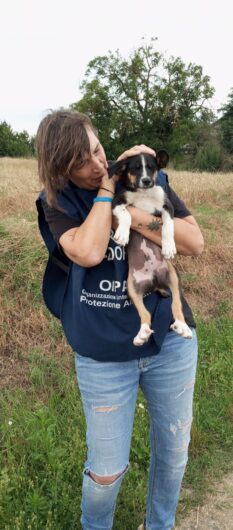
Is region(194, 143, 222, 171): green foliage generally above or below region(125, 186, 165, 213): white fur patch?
below

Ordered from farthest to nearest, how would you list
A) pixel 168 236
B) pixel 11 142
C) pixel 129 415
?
pixel 11 142 < pixel 168 236 < pixel 129 415

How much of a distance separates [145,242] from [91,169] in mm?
526

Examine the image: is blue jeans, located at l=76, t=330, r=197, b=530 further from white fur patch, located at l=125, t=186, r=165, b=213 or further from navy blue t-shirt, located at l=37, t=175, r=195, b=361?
white fur patch, located at l=125, t=186, r=165, b=213

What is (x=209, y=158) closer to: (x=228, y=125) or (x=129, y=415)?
(x=228, y=125)

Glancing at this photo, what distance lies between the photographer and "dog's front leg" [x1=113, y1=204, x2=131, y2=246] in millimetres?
2072

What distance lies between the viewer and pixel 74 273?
2.04 meters

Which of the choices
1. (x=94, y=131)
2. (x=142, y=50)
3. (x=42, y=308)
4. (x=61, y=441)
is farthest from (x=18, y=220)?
(x=142, y=50)

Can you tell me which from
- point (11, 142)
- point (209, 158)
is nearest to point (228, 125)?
point (209, 158)

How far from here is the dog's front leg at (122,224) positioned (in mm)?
2072

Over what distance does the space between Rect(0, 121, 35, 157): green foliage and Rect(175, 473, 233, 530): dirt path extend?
3892 cm

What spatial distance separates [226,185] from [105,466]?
10114mm

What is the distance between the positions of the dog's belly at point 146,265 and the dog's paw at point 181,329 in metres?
0.21

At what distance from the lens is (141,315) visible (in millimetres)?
2025

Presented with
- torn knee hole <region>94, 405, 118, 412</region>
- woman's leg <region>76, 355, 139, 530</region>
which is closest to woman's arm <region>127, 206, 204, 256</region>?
woman's leg <region>76, 355, 139, 530</region>
